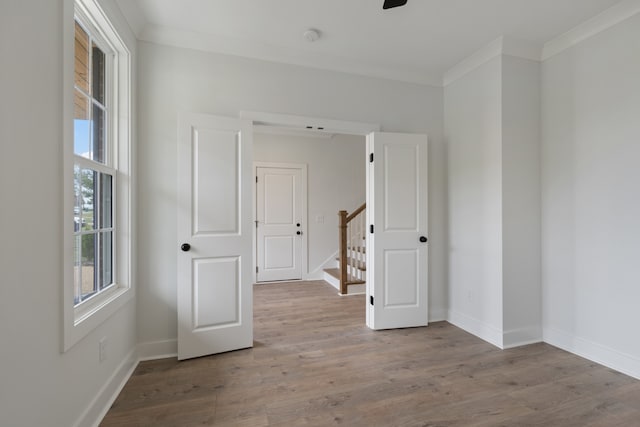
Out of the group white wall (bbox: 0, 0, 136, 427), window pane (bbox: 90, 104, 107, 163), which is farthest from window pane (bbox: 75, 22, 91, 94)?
white wall (bbox: 0, 0, 136, 427)

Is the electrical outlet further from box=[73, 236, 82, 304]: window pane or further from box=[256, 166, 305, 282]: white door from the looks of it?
box=[256, 166, 305, 282]: white door

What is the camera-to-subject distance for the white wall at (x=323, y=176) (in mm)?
5184

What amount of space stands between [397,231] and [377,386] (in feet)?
5.00

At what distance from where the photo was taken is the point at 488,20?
7.79 ft

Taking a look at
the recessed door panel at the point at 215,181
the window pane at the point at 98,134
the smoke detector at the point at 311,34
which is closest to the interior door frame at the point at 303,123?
the recessed door panel at the point at 215,181

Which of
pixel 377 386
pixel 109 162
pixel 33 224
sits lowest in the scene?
pixel 377 386

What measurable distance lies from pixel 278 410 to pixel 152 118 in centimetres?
241

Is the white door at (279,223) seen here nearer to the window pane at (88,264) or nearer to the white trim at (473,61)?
the white trim at (473,61)

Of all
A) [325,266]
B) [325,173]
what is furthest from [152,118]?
[325,266]

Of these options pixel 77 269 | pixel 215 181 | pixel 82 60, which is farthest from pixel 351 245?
pixel 82 60

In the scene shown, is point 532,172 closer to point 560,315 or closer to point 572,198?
point 572,198

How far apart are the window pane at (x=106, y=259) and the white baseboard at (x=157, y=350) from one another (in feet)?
2.18

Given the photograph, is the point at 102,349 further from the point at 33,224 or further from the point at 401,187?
the point at 401,187

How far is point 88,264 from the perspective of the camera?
1792 mm
